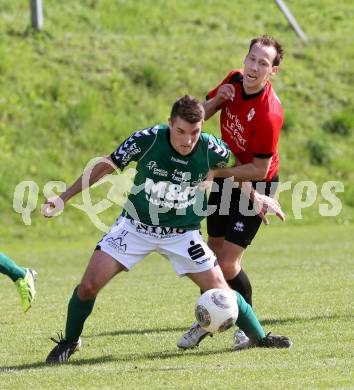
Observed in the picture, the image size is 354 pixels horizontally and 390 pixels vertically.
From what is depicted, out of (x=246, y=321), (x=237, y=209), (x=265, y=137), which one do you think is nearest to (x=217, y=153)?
(x=265, y=137)

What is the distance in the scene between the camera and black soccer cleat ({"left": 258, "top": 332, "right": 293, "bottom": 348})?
6711 mm

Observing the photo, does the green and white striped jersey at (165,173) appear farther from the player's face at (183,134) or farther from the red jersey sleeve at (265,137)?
the red jersey sleeve at (265,137)

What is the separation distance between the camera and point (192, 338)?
6914mm

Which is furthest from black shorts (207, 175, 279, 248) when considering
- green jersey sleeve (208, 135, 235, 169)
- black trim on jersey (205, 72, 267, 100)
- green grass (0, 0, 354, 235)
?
green grass (0, 0, 354, 235)

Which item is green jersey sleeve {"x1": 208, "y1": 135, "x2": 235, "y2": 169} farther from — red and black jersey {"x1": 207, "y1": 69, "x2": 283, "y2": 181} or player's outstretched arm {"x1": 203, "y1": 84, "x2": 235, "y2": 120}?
player's outstretched arm {"x1": 203, "y1": 84, "x2": 235, "y2": 120}

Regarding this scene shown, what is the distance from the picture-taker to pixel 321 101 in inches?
990

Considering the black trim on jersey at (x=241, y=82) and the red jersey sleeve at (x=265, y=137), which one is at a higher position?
the black trim on jersey at (x=241, y=82)

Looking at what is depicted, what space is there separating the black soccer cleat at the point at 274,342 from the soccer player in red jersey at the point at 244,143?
0.53 feet

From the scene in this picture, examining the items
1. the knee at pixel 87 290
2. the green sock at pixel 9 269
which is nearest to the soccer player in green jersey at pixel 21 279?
the green sock at pixel 9 269

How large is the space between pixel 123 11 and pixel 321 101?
6.17 metres

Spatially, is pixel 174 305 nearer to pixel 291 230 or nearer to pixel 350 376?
pixel 350 376

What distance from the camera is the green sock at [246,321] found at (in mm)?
6684

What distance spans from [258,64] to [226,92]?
0.35 meters

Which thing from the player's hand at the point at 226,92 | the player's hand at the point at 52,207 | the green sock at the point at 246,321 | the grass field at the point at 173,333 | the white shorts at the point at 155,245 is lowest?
the grass field at the point at 173,333
